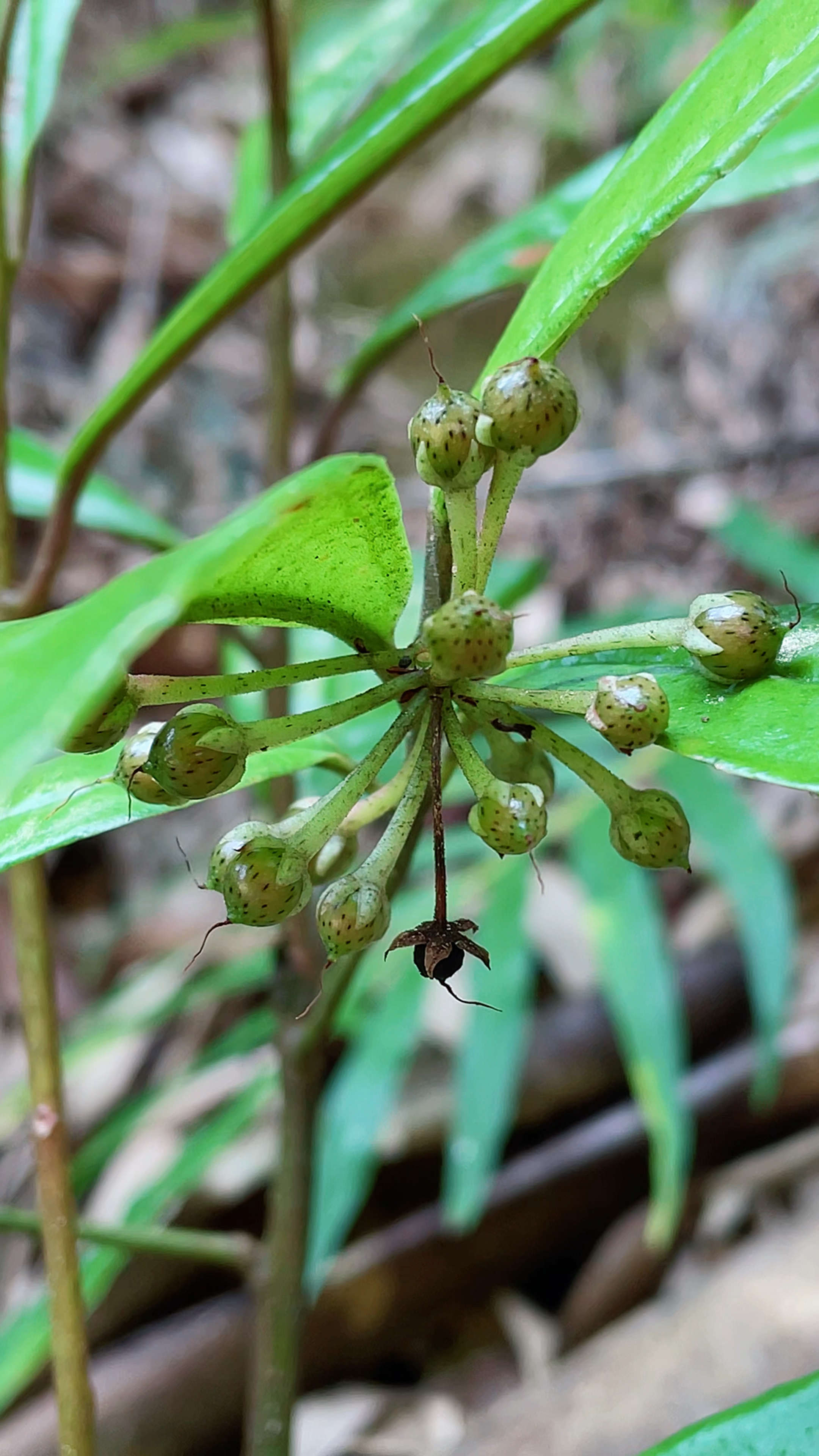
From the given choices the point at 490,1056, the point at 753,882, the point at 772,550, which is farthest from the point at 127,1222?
the point at 772,550

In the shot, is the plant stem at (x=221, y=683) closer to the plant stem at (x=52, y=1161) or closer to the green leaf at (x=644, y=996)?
the plant stem at (x=52, y=1161)

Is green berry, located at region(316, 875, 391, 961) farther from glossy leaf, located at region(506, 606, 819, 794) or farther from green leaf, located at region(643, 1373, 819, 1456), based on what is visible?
green leaf, located at region(643, 1373, 819, 1456)

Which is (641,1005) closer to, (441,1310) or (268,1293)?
(441,1310)

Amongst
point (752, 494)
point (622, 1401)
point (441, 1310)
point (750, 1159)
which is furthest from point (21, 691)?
point (752, 494)

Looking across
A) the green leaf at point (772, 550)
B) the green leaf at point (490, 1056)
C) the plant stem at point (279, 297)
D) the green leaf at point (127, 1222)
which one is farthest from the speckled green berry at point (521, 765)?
the green leaf at point (772, 550)

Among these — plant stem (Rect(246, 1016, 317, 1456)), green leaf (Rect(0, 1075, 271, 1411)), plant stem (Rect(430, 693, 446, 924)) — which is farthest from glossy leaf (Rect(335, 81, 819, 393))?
green leaf (Rect(0, 1075, 271, 1411))

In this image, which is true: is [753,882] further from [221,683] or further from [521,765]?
[221,683]
